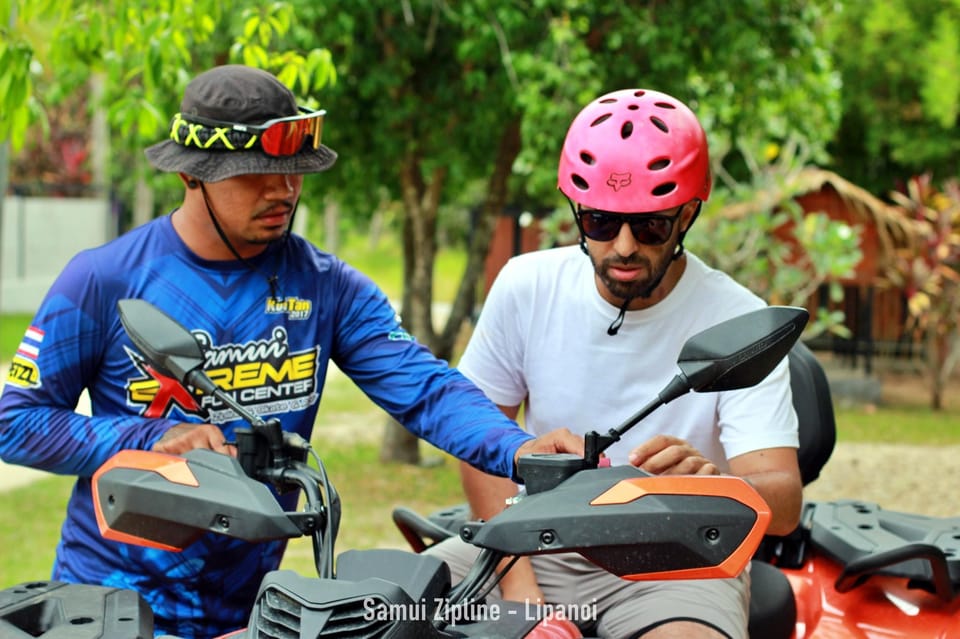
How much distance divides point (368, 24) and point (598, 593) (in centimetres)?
585

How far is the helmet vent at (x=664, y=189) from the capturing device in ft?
9.71

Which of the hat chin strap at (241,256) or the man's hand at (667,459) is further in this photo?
the hat chin strap at (241,256)

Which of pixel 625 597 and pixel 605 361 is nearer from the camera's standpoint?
pixel 625 597

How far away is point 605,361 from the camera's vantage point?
3.25m

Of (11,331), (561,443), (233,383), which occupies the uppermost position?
(561,443)

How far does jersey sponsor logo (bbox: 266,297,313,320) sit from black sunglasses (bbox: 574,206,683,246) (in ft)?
2.29

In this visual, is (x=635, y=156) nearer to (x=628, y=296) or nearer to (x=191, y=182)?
(x=628, y=296)

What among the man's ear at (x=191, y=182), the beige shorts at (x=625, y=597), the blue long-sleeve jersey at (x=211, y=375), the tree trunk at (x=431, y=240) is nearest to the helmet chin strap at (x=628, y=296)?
the blue long-sleeve jersey at (x=211, y=375)

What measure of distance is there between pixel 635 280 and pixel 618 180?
0.23 meters

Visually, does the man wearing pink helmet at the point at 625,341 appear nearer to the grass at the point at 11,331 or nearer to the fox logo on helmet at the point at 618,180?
the fox logo on helmet at the point at 618,180

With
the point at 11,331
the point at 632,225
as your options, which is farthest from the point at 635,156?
the point at 11,331

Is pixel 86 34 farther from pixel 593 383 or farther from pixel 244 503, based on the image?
pixel 244 503

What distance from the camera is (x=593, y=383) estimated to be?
3254 mm

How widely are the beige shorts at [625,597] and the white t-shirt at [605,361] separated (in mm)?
314
